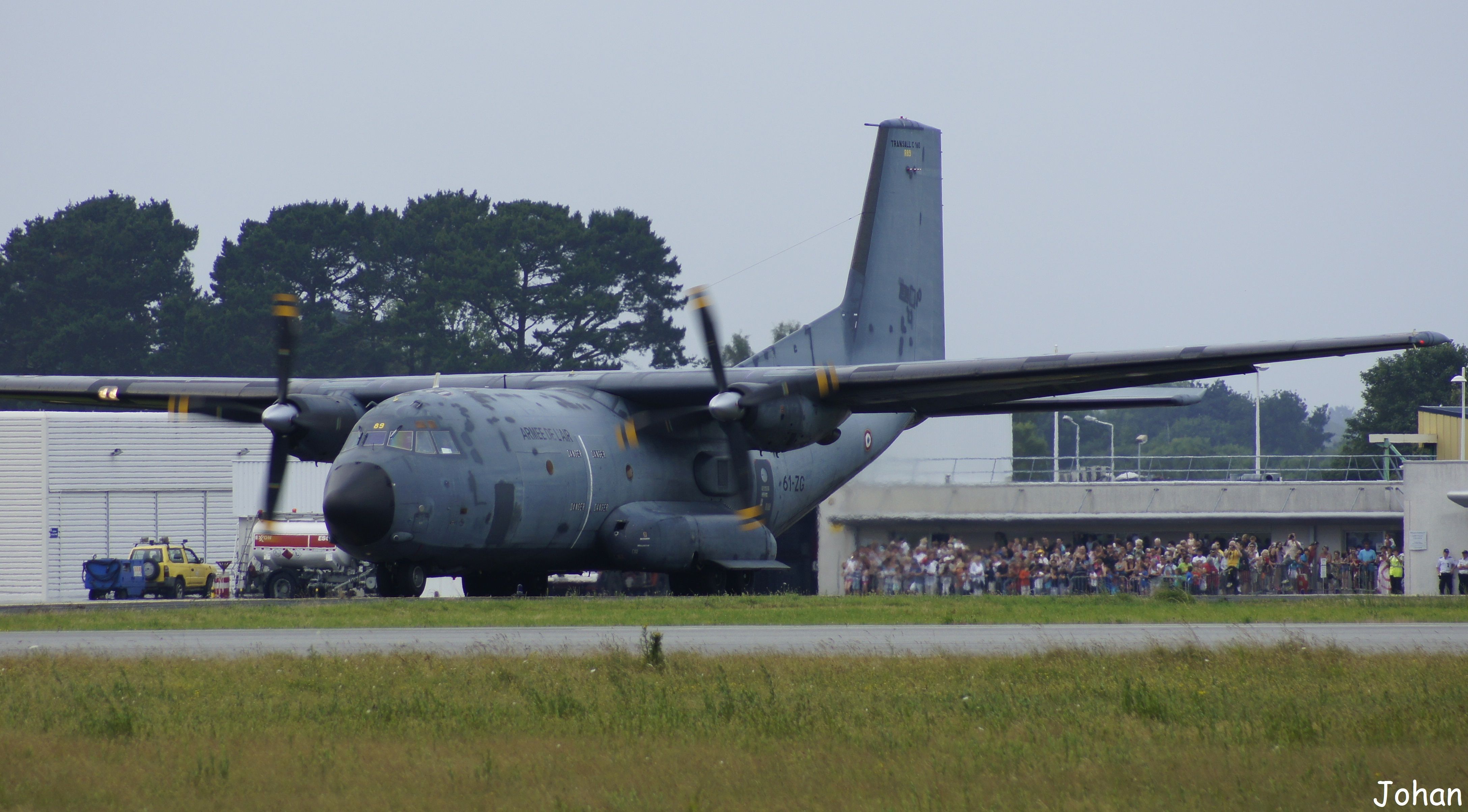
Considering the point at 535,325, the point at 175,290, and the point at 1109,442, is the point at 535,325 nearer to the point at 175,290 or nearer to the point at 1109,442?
the point at 175,290

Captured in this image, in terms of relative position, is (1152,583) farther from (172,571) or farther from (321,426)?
(172,571)

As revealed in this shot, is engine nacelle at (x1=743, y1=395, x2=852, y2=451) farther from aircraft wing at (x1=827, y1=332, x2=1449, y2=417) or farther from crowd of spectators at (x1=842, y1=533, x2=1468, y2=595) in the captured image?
crowd of spectators at (x1=842, y1=533, x2=1468, y2=595)

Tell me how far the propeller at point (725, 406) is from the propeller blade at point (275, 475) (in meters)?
7.21

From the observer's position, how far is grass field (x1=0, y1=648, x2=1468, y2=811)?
7.80 metres

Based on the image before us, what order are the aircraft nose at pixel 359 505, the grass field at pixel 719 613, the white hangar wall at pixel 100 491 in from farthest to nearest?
the white hangar wall at pixel 100 491 → the aircraft nose at pixel 359 505 → the grass field at pixel 719 613

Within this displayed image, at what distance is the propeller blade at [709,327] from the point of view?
81.3 feet

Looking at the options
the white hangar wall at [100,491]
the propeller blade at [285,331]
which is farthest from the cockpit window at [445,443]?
the white hangar wall at [100,491]

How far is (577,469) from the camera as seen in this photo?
2439cm

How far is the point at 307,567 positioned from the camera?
3778 centimetres

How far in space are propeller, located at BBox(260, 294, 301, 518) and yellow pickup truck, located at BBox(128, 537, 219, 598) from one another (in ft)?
52.6

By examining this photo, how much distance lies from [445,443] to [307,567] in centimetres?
1714

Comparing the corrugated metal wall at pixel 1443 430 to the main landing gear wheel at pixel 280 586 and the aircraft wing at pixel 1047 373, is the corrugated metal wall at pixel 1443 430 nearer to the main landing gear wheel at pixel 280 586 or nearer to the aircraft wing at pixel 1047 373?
the aircraft wing at pixel 1047 373

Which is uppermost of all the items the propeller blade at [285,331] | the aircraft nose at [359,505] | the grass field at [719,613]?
the propeller blade at [285,331]

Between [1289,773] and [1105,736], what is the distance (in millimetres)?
1631
